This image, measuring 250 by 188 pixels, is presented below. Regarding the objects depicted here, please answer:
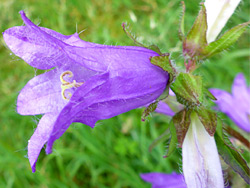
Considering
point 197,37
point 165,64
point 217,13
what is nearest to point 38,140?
point 165,64

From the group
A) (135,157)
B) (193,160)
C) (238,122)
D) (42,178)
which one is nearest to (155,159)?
(135,157)

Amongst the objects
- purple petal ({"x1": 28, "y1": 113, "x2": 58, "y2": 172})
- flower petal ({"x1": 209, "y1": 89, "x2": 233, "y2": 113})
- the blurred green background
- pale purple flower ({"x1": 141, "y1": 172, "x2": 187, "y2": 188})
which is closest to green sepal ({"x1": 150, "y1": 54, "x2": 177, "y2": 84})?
purple petal ({"x1": 28, "y1": 113, "x2": 58, "y2": 172})

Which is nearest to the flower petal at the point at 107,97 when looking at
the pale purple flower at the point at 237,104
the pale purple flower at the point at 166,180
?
the pale purple flower at the point at 237,104

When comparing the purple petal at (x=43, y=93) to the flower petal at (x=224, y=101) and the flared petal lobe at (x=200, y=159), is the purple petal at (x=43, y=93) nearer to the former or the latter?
the flared petal lobe at (x=200, y=159)

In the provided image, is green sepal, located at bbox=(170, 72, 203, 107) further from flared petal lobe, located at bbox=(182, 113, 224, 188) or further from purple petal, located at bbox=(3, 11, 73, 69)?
purple petal, located at bbox=(3, 11, 73, 69)

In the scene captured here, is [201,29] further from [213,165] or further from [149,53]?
[213,165]

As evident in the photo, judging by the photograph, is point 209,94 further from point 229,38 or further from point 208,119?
point 229,38
